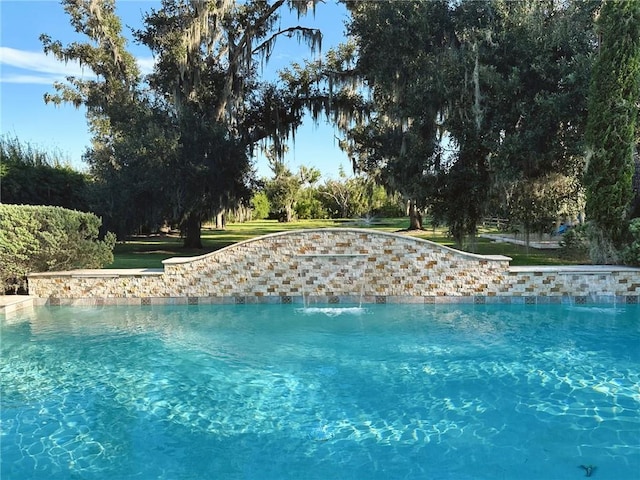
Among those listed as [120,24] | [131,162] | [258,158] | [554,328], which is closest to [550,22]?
[554,328]

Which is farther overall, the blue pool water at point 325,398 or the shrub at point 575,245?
the shrub at point 575,245

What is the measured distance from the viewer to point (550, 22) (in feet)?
38.5

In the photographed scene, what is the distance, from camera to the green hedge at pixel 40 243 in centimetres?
893

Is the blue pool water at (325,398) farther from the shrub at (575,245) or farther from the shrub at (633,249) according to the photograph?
the shrub at (575,245)

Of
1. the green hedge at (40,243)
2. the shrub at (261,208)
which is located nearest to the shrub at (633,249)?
the green hedge at (40,243)

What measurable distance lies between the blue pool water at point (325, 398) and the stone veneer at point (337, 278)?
2.84 ft

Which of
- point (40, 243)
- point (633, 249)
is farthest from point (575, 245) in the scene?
point (40, 243)

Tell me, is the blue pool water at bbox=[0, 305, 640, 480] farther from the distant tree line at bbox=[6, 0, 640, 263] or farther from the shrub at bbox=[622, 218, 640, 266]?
the distant tree line at bbox=[6, 0, 640, 263]

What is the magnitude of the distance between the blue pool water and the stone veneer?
865 millimetres

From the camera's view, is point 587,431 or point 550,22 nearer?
point 587,431

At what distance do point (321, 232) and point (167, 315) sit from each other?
3.22m

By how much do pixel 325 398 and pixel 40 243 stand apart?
736 centimetres

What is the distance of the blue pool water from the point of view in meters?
3.49

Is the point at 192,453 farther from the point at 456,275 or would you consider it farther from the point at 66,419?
the point at 456,275
